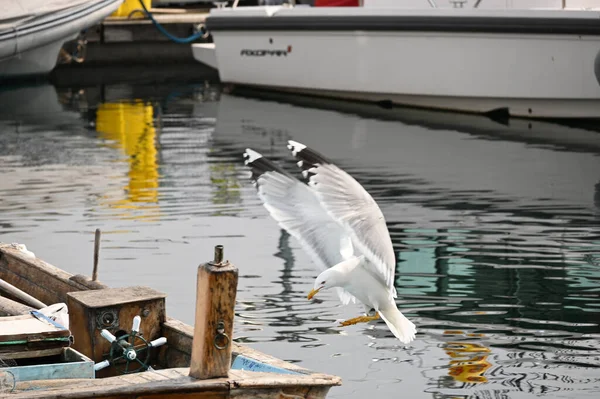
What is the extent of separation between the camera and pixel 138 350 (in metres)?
5.91

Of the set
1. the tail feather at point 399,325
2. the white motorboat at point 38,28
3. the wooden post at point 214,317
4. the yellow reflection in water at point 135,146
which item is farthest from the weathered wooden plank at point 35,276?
the white motorboat at point 38,28

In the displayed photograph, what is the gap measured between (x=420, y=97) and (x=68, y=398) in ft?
43.5

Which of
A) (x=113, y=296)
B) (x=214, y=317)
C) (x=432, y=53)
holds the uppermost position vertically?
(x=432, y=53)

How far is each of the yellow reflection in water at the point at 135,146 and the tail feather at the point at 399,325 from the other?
4.34 meters

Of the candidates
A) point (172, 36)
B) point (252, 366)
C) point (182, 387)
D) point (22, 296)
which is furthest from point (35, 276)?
point (172, 36)

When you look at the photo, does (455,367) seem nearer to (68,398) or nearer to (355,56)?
(68,398)

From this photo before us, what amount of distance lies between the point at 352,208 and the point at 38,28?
15558 millimetres

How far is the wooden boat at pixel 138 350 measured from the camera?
15.3 ft

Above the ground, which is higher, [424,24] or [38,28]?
[38,28]

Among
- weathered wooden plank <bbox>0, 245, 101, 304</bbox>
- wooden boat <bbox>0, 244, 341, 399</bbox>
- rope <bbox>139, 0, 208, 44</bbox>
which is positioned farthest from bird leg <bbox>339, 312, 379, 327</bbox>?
rope <bbox>139, 0, 208, 44</bbox>

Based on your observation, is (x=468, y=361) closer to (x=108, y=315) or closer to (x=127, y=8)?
(x=108, y=315)

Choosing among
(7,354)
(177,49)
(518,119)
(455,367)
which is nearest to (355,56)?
(518,119)

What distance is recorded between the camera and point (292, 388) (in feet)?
15.9

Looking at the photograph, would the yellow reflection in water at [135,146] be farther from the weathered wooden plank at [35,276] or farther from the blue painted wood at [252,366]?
the blue painted wood at [252,366]
